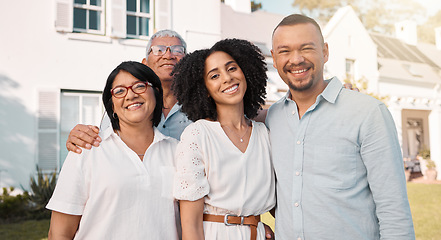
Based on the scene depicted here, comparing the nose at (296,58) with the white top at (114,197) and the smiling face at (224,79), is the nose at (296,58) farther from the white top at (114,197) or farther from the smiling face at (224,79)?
the white top at (114,197)

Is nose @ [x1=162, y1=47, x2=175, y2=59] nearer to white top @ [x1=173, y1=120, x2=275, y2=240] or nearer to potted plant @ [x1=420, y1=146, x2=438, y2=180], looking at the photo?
white top @ [x1=173, y1=120, x2=275, y2=240]

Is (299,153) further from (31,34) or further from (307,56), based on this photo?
(31,34)

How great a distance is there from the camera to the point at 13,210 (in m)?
7.71

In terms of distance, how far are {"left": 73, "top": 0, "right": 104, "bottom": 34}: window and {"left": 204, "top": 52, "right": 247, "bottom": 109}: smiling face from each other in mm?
7846

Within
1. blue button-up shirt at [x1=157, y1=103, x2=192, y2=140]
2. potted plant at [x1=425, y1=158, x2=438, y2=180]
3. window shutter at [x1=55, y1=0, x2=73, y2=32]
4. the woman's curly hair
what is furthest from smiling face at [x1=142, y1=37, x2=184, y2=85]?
potted plant at [x1=425, y1=158, x2=438, y2=180]

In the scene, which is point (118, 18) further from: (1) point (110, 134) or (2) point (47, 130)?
(1) point (110, 134)

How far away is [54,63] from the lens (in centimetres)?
889

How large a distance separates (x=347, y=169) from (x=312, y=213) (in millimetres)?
301

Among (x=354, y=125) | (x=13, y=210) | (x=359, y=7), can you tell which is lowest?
(x=13, y=210)

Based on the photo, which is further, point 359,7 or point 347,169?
point 359,7

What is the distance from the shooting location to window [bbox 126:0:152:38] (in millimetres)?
9914

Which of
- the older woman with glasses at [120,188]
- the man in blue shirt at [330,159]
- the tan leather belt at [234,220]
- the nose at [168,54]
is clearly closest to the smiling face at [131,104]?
the older woman with glasses at [120,188]

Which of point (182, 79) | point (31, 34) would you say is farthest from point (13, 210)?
point (182, 79)

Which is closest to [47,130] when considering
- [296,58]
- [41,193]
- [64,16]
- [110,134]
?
[41,193]
